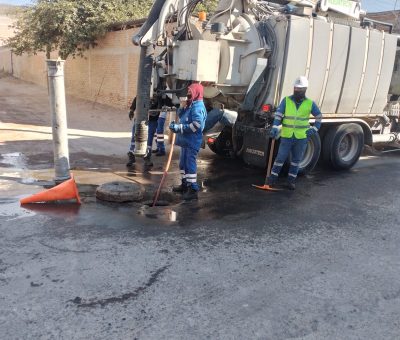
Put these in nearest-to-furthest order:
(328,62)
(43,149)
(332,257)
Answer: (332,257) < (328,62) < (43,149)

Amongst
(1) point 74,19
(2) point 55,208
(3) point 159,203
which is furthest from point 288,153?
(1) point 74,19

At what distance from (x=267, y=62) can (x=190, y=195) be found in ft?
8.73

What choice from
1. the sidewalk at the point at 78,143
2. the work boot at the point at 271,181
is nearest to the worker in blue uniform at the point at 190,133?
the sidewalk at the point at 78,143

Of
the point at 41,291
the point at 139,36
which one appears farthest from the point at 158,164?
the point at 41,291

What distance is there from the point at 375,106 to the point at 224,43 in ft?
11.7

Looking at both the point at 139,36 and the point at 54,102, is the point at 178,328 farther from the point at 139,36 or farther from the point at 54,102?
the point at 139,36

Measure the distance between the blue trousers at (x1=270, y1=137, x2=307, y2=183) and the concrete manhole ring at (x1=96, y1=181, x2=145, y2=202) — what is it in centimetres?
230

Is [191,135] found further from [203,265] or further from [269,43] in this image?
[203,265]

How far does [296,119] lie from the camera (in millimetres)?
6703

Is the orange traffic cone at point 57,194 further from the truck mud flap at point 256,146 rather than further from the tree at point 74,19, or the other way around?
the tree at point 74,19

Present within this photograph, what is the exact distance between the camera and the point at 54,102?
6.21 m

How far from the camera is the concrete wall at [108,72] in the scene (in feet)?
49.5

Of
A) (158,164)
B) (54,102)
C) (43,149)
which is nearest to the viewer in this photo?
(54,102)

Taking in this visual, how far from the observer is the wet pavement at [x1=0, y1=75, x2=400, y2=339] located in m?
3.03
